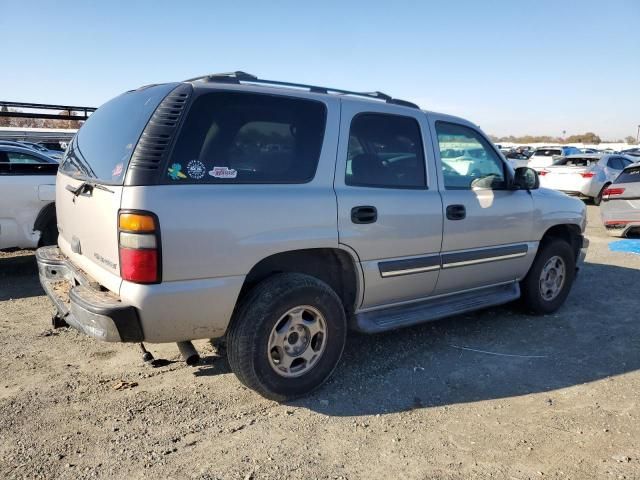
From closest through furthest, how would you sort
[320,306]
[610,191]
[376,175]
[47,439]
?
1. [47,439]
2. [320,306]
3. [376,175]
4. [610,191]

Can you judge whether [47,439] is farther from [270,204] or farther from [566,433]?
[566,433]

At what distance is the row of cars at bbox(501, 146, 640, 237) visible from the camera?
31.8ft

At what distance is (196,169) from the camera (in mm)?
2906

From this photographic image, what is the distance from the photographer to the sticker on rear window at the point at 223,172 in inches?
117

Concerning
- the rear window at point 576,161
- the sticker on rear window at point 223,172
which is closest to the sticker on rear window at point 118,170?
the sticker on rear window at point 223,172

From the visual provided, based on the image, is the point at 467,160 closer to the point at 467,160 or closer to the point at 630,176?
the point at 467,160

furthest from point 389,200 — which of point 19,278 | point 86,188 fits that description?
point 19,278

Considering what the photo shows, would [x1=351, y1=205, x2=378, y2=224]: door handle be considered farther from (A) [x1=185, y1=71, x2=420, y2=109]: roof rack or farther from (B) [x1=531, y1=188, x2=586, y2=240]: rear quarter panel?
(B) [x1=531, y1=188, x2=586, y2=240]: rear quarter panel

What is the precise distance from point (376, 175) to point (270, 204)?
984 millimetres

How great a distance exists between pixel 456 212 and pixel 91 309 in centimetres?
272

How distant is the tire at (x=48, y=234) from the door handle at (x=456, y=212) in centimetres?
465

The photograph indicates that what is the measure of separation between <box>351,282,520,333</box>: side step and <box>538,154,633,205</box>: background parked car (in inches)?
447

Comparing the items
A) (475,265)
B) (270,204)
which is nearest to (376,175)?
(270,204)

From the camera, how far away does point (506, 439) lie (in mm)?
3023
